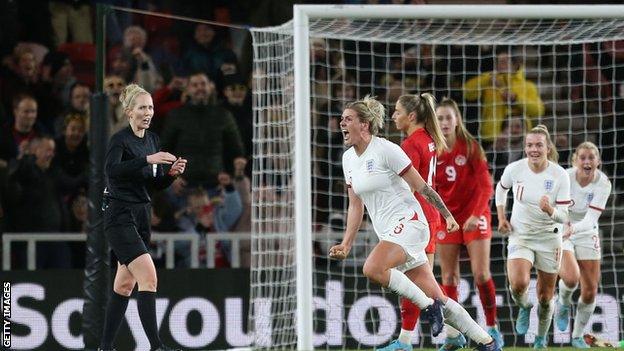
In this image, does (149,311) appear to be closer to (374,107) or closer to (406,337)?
(406,337)

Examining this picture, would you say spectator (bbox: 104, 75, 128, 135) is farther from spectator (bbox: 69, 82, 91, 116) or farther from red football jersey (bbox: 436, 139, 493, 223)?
red football jersey (bbox: 436, 139, 493, 223)

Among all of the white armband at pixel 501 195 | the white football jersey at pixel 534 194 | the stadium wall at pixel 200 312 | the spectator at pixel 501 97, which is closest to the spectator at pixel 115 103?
the stadium wall at pixel 200 312

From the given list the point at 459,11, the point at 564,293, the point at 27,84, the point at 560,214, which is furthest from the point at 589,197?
the point at 27,84

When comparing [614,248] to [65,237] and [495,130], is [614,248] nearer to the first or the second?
[495,130]

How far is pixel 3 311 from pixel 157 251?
172 cm

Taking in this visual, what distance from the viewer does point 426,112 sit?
33.0ft

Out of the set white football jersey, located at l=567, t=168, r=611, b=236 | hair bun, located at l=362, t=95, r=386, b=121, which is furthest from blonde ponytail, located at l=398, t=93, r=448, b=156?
white football jersey, located at l=567, t=168, r=611, b=236

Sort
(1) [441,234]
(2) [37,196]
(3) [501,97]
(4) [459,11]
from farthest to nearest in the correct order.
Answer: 1. (3) [501,97]
2. (2) [37,196]
3. (1) [441,234]
4. (4) [459,11]

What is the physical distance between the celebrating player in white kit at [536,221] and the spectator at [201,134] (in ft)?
10.5

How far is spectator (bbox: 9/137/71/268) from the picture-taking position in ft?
43.2

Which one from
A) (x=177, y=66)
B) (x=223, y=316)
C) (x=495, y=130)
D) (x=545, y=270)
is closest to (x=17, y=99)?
(x=177, y=66)

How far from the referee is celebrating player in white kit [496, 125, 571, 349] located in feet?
9.77

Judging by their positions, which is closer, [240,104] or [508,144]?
[508,144]

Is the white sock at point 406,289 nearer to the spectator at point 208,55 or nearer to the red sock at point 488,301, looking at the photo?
the red sock at point 488,301
